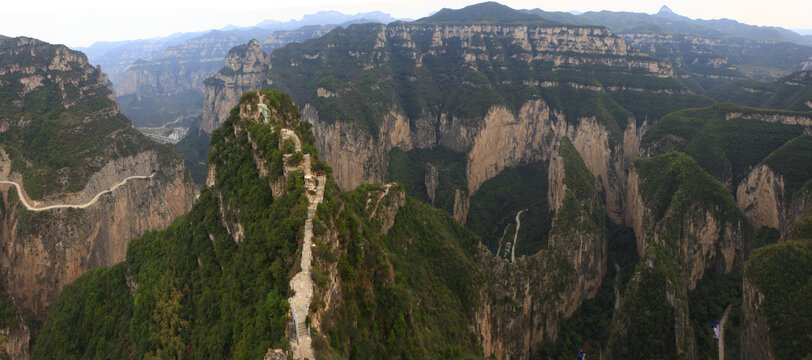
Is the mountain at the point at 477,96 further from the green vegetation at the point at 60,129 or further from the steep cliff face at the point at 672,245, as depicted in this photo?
the green vegetation at the point at 60,129

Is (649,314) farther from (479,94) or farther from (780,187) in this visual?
(479,94)

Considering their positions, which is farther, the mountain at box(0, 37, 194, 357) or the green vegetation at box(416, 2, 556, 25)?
the green vegetation at box(416, 2, 556, 25)

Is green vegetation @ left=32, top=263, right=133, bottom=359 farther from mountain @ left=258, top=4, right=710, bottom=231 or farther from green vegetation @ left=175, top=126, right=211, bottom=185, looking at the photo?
green vegetation @ left=175, top=126, right=211, bottom=185

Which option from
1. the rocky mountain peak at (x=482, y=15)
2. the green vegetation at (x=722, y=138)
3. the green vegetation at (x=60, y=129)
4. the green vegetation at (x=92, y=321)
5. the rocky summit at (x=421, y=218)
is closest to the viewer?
the rocky summit at (x=421, y=218)

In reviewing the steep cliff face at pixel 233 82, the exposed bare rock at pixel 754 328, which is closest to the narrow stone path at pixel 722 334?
the exposed bare rock at pixel 754 328

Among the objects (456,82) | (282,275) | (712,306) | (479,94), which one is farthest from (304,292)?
(456,82)

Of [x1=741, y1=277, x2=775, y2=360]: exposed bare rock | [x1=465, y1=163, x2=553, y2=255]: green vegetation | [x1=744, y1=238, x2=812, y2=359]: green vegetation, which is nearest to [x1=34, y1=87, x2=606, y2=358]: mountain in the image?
[x1=465, y1=163, x2=553, y2=255]: green vegetation
